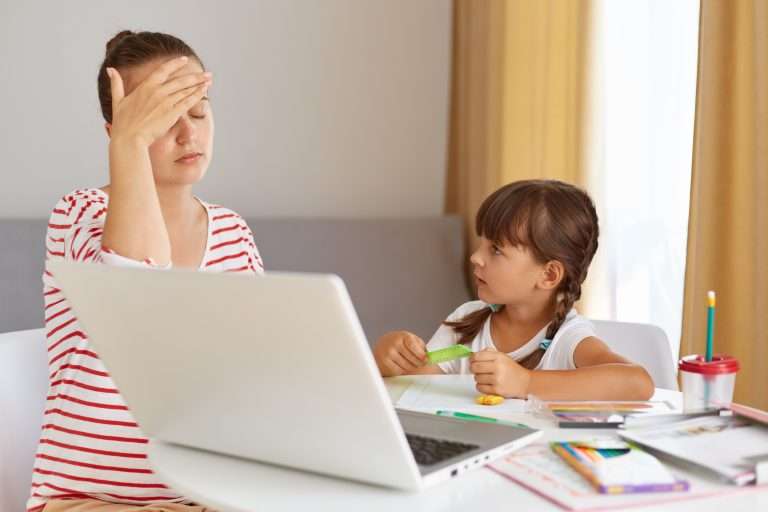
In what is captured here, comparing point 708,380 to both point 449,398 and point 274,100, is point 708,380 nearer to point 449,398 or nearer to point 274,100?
point 449,398

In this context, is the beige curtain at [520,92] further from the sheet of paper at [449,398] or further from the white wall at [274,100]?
the sheet of paper at [449,398]

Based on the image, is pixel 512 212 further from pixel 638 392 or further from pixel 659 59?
pixel 659 59

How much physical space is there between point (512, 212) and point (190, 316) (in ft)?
2.90

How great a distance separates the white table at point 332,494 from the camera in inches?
31.9

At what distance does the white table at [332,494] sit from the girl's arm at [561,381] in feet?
1.10

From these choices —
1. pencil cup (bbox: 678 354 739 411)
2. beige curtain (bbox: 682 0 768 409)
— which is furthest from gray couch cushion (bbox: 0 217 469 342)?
pencil cup (bbox: 678 354 739 411)

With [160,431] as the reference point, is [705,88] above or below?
above

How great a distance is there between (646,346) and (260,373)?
985 millimetres

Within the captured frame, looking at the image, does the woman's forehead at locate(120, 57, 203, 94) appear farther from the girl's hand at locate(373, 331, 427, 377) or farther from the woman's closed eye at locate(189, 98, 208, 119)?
the girl's hand at locate(373, 331, 427, 377)

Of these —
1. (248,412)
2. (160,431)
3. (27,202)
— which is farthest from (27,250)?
(248,412)

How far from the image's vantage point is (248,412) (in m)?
0.86

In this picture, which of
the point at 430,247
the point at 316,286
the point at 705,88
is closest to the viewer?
the point at 316,286

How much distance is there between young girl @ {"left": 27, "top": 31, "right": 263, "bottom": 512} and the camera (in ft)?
3.64

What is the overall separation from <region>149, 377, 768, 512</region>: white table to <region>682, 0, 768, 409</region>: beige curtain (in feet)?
3.97
